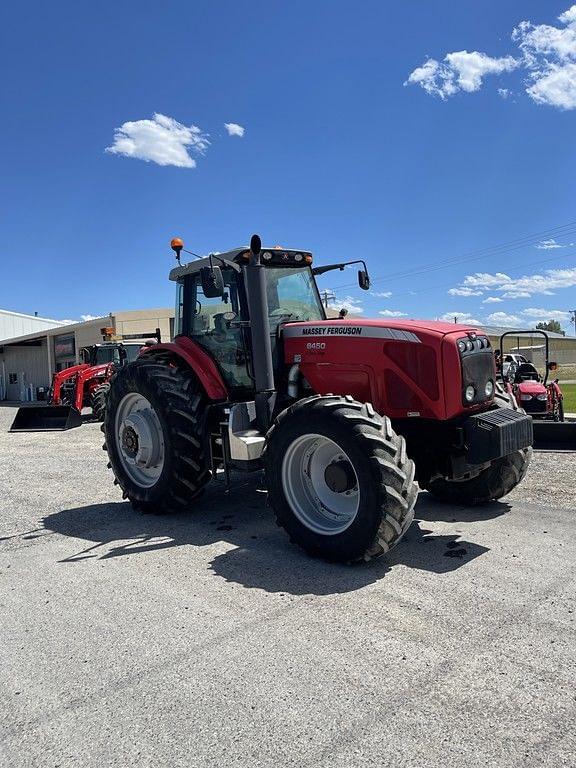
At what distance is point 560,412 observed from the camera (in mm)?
11750

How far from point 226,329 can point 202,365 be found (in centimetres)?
45

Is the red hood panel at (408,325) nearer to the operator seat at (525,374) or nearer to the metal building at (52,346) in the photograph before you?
the operator seat at (525,374)

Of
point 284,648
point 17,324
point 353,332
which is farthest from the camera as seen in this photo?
point 17,324

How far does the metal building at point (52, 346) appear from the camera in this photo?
29469 mm

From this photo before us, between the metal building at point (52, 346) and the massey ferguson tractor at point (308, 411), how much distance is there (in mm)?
19810

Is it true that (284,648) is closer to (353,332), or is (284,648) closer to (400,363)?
(400,363)

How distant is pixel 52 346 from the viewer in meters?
32.9

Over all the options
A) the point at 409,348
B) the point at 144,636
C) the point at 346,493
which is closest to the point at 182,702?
the point at 144,636

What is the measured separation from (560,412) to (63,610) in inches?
417

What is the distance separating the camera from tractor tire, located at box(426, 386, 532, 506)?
544cm

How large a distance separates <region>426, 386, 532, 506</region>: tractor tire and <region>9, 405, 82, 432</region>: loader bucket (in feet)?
36.2

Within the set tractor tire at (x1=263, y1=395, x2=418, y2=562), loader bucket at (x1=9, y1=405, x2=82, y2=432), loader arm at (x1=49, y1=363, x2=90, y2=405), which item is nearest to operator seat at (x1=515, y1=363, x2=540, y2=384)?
tractor tire at (x1=263, y1=395, x2=418, y2=562)

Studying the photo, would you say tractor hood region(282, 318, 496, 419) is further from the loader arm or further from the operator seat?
the loader arm

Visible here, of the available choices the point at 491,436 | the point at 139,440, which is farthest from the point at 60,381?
the point at 491,436
